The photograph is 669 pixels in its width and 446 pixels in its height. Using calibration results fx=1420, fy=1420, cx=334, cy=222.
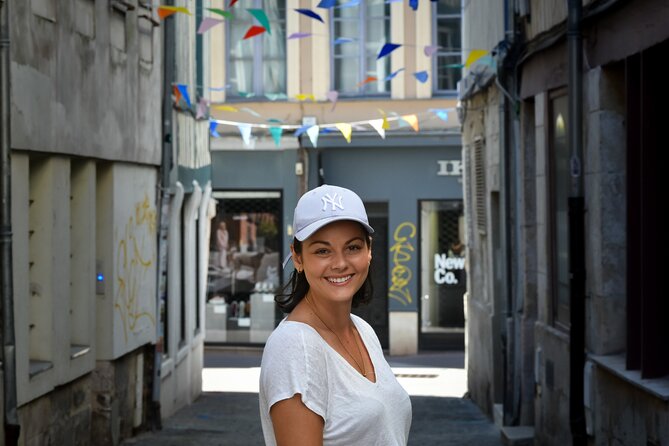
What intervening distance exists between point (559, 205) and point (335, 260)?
8.22 m

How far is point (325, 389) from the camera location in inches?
130

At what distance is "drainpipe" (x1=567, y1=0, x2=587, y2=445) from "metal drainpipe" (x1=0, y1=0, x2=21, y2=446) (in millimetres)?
3788

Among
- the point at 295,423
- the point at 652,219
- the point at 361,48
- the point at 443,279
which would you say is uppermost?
the point at 361,48

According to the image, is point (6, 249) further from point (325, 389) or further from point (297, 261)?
point (325, 389)

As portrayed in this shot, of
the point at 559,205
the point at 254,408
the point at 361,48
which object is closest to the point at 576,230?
the point at 559,205

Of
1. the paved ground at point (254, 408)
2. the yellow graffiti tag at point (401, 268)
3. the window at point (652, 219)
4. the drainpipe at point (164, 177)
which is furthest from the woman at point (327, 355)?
the yellow graffiti tag at point (401, 268)

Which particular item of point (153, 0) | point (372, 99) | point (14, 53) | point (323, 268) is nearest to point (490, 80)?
point (153, 0)

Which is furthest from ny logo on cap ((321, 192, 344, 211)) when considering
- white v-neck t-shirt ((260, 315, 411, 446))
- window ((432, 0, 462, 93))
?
window ((432, 0, 462, 93))

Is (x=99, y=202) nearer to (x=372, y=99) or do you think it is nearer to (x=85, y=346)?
(x=85, y=346)

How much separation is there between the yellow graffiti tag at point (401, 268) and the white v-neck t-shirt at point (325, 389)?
69.4 feet

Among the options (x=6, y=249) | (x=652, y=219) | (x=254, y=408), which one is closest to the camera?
(x=652, y=219)

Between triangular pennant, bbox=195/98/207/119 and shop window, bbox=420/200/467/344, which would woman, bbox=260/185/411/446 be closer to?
triangular pennant, bbox=195/98/207/119

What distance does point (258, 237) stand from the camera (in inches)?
967

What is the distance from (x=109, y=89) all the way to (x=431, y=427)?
5.02 m
